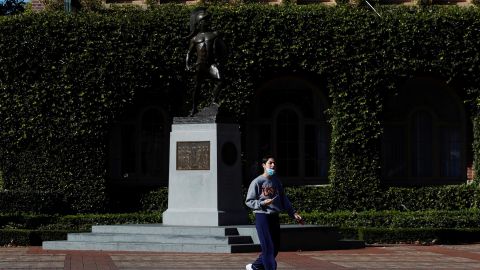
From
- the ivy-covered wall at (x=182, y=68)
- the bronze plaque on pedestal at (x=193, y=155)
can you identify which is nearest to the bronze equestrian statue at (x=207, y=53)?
the bronze plaque on pedestal at (x=193, y=155)

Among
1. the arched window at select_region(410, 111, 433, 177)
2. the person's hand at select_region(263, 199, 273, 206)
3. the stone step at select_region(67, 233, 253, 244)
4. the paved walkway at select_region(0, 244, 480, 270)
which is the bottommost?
the paved walkway at select_region(0, 244, 480, 270)

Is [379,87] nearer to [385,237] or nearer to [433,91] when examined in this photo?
[433,91]

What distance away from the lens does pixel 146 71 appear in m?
36.8

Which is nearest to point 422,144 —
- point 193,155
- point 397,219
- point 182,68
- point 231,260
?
point 397,219

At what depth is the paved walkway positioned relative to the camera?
2117cm

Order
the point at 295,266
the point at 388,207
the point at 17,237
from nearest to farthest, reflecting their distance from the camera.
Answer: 1. the point at 295,266
2. the point at 17,237
3. the point at 388,207

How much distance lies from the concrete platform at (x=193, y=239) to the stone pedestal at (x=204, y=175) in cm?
60

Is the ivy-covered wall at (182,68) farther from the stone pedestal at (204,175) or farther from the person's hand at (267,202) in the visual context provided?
the person's hand at (267,202)

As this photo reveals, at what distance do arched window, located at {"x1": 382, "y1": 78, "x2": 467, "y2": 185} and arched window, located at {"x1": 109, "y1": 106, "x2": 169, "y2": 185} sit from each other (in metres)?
7.27

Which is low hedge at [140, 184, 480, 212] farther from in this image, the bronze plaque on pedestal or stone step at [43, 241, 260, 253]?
stone step at [43, 241, 260, 253]

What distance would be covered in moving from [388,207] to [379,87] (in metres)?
3.73

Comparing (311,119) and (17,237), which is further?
A: (311,119)

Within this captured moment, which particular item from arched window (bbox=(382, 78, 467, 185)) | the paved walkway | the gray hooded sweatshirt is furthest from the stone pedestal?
arched window (bbox=(382, 78, 467, 185))

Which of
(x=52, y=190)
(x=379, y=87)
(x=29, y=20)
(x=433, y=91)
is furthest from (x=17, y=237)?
(x=433, y=91)
